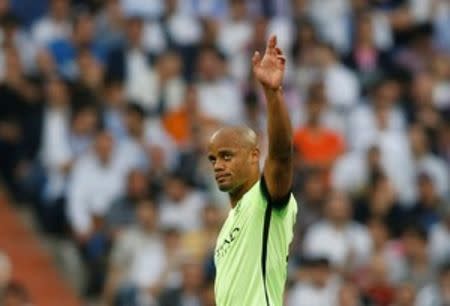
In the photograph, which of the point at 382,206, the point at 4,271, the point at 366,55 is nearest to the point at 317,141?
the point at 382,206

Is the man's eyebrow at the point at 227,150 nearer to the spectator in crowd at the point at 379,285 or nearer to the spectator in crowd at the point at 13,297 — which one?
the spectator in crowd at the point at 13,297

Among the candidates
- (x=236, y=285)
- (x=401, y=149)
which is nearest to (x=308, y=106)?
(x=401, y=149)

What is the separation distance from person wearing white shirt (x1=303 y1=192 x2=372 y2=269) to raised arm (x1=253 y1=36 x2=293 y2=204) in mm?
7268

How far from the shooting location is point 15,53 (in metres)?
16.5

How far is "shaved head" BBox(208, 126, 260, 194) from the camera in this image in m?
8.15

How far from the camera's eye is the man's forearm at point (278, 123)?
7703mm

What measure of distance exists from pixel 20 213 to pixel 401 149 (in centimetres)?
398

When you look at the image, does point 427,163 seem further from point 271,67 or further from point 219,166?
point 271,67

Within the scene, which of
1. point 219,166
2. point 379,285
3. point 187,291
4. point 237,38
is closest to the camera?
point 219,166

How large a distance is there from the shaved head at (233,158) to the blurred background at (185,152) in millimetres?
5491

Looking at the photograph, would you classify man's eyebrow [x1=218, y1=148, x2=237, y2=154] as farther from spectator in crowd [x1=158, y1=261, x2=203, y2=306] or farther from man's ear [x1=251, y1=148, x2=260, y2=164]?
spectator in crowd [x1=158, y1=261, x2=203, y2=306]

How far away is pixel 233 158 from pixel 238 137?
0.11 m

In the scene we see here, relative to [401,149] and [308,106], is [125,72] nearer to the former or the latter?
[308,106]

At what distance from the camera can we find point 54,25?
17.4 metres
